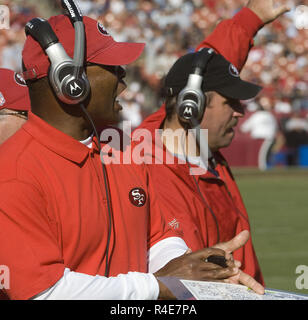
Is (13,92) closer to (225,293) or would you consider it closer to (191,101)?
(191,101)

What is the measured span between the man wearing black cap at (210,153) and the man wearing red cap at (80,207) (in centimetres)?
76

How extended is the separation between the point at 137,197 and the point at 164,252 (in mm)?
226

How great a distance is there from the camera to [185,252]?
243 cm

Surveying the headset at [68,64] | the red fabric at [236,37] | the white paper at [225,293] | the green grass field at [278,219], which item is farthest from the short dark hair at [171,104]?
the green grass field at [278,219]

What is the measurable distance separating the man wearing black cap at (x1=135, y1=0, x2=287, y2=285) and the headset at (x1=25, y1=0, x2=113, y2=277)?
39.5 inches

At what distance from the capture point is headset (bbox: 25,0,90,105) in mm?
2219

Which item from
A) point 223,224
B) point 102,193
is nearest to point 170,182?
point 223,224

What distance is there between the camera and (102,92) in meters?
2.35

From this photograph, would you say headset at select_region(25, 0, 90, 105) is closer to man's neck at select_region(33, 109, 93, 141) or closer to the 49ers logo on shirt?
man's neck at select_region(33, 109, 93, 141)

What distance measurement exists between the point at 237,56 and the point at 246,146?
14.7 metres

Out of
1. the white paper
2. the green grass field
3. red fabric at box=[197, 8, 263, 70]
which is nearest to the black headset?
red fabric at box=[197, 8, 263, 70]

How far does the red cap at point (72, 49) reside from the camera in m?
2.28

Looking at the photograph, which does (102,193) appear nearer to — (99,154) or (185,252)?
(99,154)
